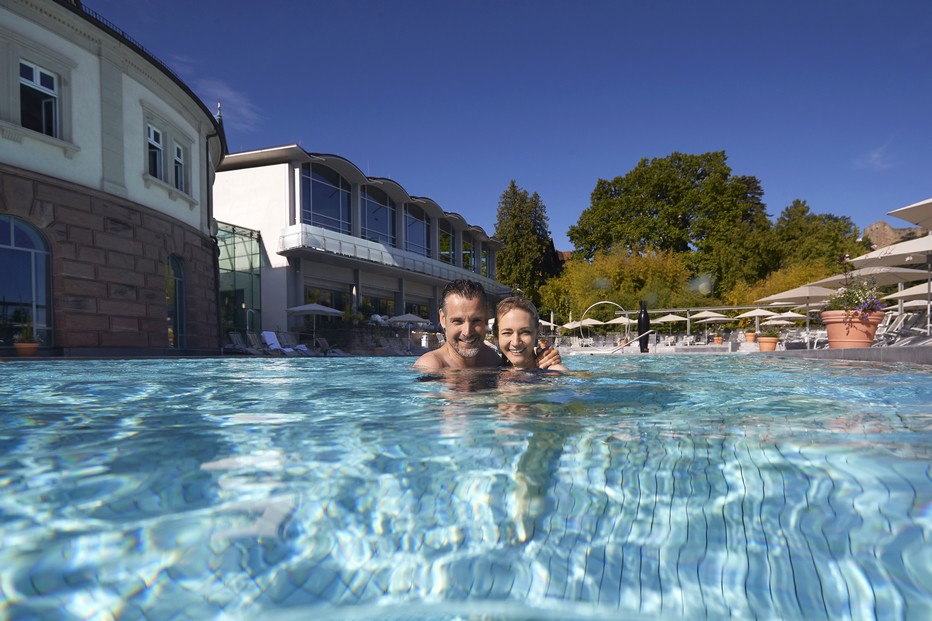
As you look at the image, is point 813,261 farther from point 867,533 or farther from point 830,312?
point 867,533

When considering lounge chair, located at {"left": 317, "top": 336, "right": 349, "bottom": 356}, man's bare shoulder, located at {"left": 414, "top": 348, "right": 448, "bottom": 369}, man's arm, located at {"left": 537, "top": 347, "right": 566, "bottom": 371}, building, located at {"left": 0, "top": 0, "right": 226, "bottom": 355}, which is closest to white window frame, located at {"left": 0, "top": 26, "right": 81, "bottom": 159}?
building, located at {"left": 0, "top": 0, "right": 226, "bottom": 355}

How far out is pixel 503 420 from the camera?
2.35m

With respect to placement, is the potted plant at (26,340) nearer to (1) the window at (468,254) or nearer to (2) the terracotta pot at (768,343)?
(2) the terracotta pot at (768,343)

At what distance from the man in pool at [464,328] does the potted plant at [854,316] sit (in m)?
8.81

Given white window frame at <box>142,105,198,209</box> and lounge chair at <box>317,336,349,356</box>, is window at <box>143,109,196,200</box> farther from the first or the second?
lounge chair at <box>317,336,349,356</box>

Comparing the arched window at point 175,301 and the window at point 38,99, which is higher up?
the window at point 38,99

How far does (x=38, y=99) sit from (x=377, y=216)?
17.5 m

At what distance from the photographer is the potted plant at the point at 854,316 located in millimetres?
10398

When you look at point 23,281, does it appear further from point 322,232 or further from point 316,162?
point 316,162

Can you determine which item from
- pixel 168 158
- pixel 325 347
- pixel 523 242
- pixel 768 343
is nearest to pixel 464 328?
pixel 168 158

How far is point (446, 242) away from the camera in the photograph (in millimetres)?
35469

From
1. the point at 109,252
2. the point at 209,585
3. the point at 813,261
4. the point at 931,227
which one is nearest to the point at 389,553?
the point at 209,585

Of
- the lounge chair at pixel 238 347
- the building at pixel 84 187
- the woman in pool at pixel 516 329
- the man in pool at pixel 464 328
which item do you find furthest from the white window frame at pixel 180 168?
the woman in pool at pixel 516 329

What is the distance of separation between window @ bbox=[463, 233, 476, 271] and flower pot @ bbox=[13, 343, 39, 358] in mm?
28482
